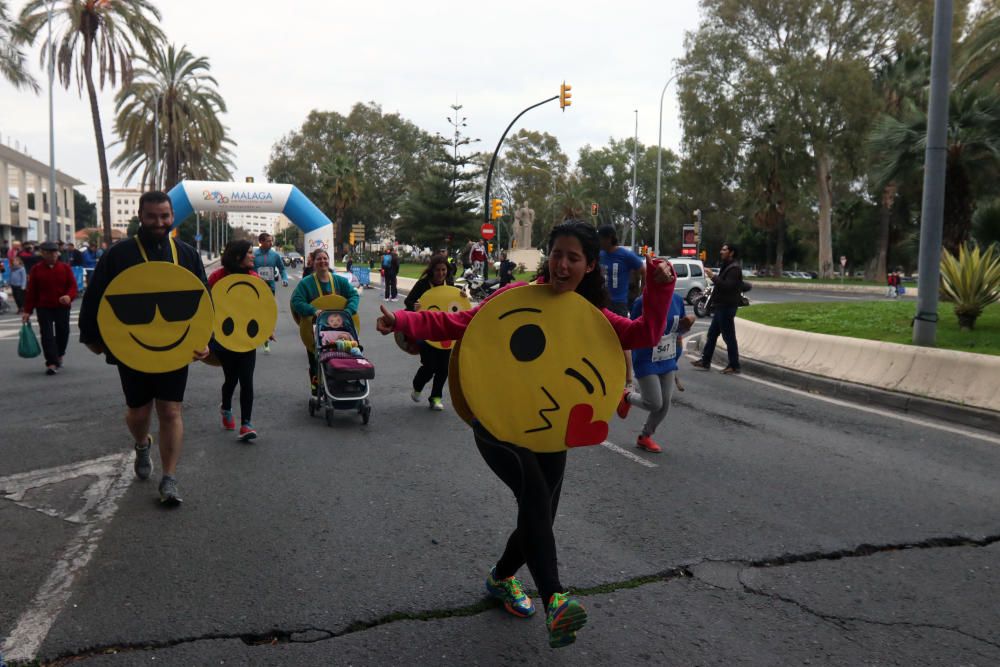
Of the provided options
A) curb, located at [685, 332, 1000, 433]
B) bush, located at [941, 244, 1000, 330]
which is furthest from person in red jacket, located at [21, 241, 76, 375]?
bush, located at [941, 244, 1000, 330]

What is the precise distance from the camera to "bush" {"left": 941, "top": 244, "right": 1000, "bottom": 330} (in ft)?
33.9

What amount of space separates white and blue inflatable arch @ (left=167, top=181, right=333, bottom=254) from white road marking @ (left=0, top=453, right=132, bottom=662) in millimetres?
19274

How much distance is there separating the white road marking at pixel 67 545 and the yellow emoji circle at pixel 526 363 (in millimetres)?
1978

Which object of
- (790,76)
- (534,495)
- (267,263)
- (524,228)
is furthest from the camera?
(524,228)

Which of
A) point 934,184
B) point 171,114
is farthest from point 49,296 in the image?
point 171,114

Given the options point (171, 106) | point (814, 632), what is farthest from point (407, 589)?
point (171, 106)

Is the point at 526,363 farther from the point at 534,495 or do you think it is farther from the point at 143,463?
the point at 143,463

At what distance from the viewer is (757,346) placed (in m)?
12.6

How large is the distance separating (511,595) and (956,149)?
766 inches

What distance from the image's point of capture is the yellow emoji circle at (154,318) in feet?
15.2

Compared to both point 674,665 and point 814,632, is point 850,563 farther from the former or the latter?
point 674,665

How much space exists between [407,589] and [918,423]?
6.23 metres

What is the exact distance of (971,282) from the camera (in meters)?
10.5

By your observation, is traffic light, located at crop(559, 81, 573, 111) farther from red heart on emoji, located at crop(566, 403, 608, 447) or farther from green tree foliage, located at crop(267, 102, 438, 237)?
green tree foliage, located at crop(267, 102, 438, 237)
